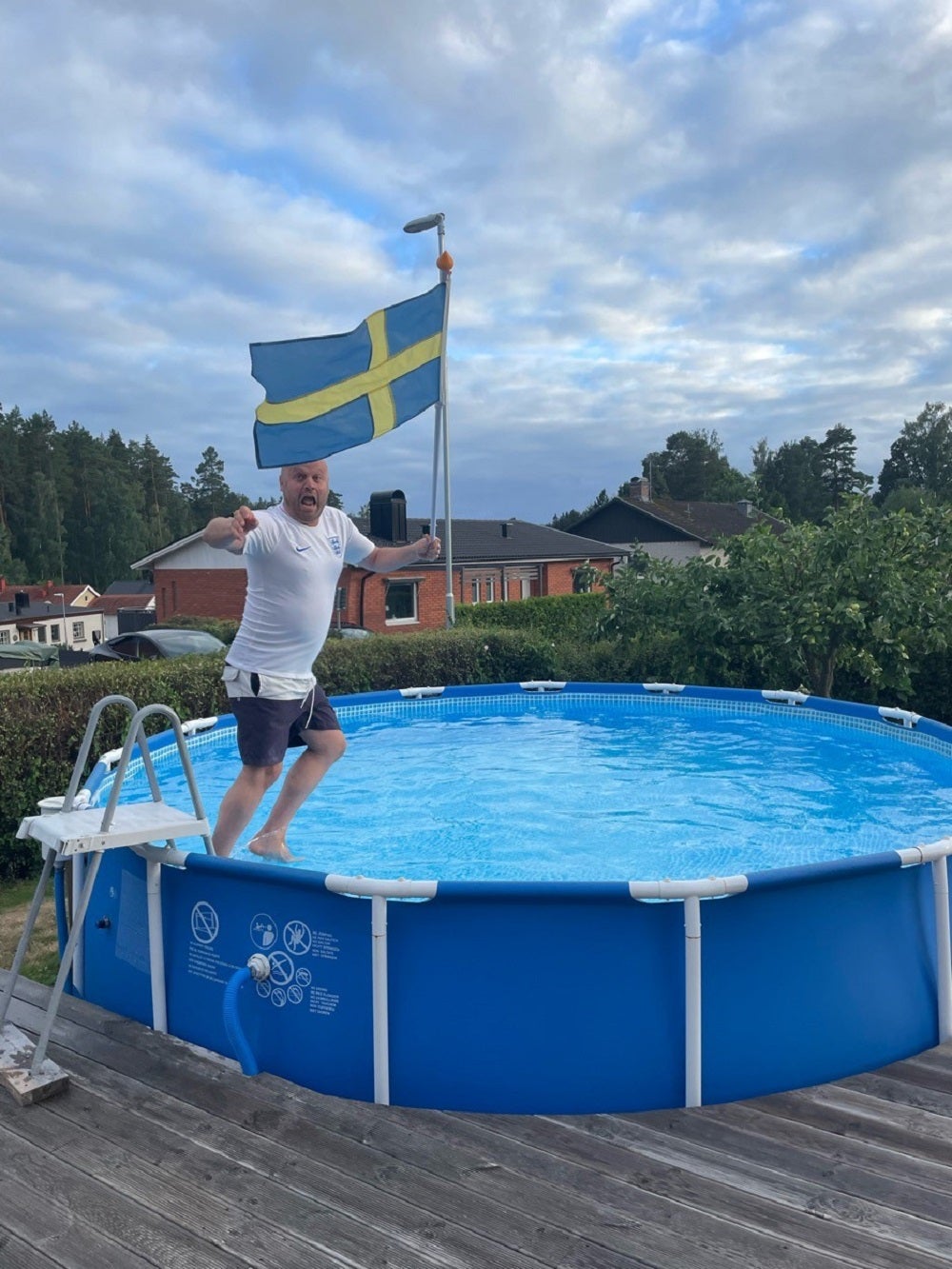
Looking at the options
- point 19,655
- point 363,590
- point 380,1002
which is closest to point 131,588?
point 363,590

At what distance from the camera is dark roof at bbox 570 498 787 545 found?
1978 inches

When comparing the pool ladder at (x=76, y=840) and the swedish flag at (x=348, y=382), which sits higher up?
the swedish flag at (x=348, y=382)

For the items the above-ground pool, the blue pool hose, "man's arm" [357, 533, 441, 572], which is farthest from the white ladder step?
"man's arm" [357, 533, 441, 572]

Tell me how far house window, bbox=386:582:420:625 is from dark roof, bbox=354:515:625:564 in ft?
5.67

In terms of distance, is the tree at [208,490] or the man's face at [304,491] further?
the tree at [208,490]

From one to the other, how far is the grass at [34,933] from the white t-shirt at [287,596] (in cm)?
171

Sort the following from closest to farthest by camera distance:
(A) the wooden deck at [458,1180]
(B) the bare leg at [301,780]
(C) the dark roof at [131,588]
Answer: (A) the wooden deck at [458,1180] → (B) the bare leg at [301,780] → (C) the dark roof at [131,588]

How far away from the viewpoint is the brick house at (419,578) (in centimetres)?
3225

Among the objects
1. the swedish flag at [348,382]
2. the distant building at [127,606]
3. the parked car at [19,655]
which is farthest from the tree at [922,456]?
the swedish flag at [348,382]

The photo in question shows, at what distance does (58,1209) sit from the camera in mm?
2816

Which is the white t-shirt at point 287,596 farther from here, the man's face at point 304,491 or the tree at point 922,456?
the tree at point 922,456

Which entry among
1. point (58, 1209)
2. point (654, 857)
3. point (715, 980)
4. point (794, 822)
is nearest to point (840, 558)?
point (794, 822)

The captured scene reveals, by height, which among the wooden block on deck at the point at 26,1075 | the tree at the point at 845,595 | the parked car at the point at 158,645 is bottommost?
the wooden block on deck at the point at 26,1075

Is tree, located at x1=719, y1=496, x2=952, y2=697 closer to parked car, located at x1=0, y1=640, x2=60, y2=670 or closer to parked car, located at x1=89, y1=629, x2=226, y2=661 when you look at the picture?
parked car, located at x1=89, y1=629, x2=226, y2=661
